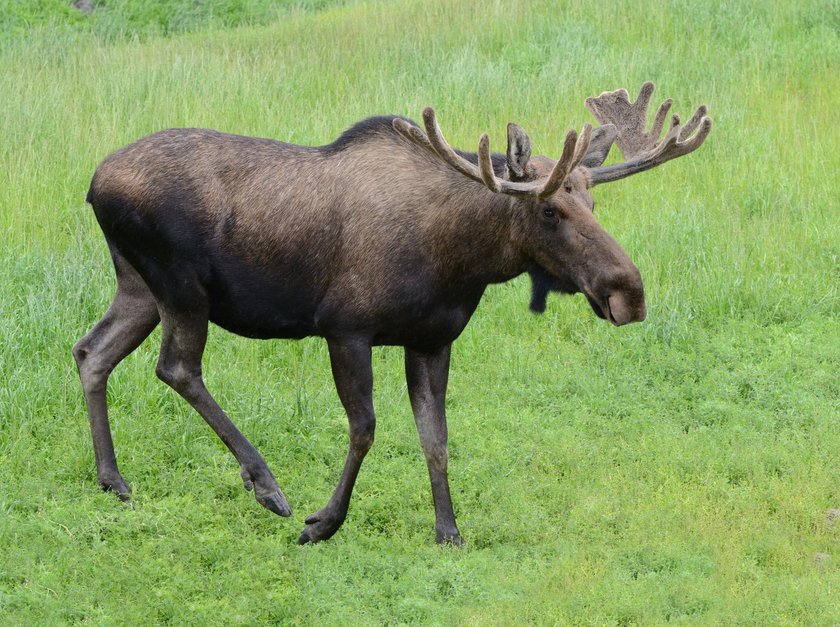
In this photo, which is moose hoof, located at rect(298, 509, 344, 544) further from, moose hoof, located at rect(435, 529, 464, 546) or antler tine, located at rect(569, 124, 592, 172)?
antler tine, located at rect(569, 124, 592, 172)

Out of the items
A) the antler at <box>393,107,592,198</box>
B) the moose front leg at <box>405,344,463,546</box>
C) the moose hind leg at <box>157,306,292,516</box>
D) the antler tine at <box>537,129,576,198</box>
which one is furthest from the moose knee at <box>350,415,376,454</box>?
A: the antler tine at <box>537,129,576,198</box>

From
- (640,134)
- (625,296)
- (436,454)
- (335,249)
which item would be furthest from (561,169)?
(436,454)

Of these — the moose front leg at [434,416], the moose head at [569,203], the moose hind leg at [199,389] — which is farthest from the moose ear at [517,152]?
the moose hind leg at [199,389]

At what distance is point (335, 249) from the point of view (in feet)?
19.1

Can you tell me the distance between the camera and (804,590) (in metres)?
5.34

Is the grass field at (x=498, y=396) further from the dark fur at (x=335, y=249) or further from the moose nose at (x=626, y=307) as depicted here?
the moose nose at (x=626, y=307)

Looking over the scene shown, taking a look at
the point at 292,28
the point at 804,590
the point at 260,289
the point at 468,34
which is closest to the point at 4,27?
the point at 292,28

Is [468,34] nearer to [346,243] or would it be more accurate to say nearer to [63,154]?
[63,154]

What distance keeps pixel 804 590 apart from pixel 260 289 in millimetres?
2808

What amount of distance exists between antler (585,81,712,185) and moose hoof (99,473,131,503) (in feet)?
9.29

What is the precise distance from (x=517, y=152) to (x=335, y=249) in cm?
100

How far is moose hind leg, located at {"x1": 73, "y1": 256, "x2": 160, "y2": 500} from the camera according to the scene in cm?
640

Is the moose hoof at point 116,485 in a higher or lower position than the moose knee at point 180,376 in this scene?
lower

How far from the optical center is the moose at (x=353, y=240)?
562 cm
